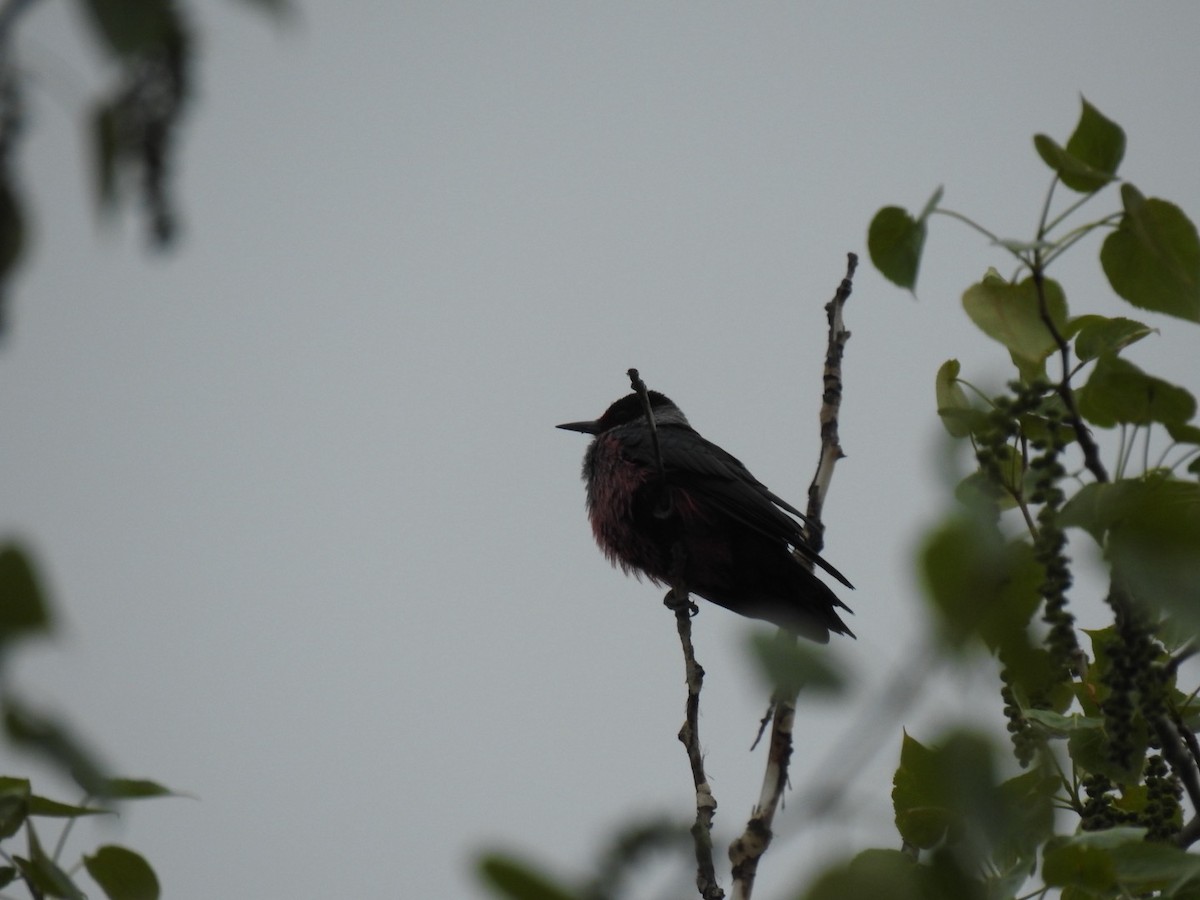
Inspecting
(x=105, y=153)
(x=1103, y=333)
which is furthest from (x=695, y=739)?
(x=105, y=153)

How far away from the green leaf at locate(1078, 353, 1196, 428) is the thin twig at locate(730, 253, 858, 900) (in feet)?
2.23

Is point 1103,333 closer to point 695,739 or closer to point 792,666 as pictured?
point 695,739

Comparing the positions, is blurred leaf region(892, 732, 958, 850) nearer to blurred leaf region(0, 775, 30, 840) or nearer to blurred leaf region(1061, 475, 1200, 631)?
blurred leaf region(1061, 475, 1200, 631)

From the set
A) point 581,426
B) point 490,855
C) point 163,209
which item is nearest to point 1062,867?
point 490,855

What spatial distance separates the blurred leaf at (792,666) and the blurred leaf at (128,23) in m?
0.59

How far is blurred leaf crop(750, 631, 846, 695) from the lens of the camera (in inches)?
35.9

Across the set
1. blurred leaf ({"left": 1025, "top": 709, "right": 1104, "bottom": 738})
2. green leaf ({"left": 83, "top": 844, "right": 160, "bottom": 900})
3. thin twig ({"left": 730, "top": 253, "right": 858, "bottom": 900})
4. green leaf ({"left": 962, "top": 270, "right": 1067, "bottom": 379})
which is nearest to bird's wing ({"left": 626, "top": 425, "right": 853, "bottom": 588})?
thin twig ({"left": 730, "top": 253, "right": 858, "bottom": 900})

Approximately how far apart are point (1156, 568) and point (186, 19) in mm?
871

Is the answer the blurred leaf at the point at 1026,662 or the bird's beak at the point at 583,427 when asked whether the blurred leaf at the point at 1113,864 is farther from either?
the bird's beak at the point at 583,427

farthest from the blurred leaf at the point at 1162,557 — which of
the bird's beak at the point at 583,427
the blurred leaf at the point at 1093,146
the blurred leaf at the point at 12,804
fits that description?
the bird's beak at the point at 583,427

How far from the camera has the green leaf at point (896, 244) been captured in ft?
6.14

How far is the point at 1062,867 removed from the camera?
1602 millimetres

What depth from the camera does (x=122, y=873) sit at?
1700 millimetres

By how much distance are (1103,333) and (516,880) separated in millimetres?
1937
